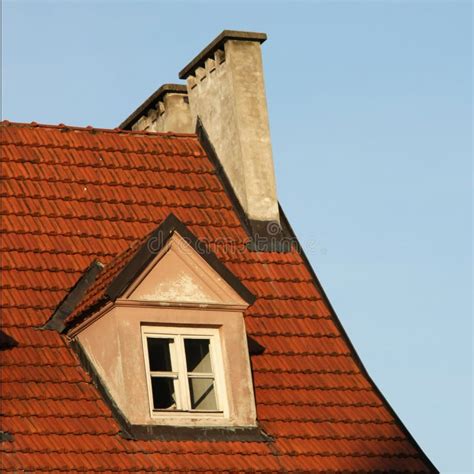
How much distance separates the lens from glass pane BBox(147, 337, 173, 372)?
1527 cm

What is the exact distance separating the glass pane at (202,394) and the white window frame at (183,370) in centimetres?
5

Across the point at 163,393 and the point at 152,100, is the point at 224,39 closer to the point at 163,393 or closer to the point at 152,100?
the point at 152,100

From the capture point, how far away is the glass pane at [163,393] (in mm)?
15203

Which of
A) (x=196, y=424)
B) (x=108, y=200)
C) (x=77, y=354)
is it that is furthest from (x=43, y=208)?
(x=196, y=424)

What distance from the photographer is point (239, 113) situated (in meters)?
18.5

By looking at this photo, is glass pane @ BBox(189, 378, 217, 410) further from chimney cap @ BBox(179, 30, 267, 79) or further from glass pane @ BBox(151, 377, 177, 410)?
chimney cap @ BBox(179, 30, 267, 79)

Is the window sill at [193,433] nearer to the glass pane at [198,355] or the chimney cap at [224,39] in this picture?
the glass pane at [198,355]

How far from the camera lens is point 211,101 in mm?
19172

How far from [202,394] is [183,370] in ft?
1.43

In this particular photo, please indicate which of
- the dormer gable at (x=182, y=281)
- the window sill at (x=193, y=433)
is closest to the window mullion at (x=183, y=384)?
the window sill at (x=193, y=433)

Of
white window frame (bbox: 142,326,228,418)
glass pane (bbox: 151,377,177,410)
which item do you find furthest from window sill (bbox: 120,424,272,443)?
glass pane (bbox: 151,377,177,410)

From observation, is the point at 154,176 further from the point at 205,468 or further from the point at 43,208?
the point at 205,468

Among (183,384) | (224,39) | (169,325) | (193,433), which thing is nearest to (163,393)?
(183,384)

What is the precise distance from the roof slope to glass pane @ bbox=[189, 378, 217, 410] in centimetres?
52
